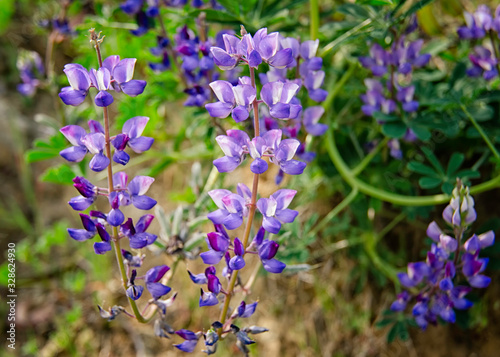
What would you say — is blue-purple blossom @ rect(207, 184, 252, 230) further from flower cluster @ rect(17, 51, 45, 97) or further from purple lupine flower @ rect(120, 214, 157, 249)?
flower cluster @ rect(17, 51, 45, 97)

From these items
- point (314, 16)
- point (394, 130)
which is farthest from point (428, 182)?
point (314, 16)

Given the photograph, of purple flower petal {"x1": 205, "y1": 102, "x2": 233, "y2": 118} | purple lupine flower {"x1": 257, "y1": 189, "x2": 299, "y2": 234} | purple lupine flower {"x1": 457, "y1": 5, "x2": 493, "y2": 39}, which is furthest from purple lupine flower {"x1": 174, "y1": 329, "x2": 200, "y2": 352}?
purple lupine flower {"x1": 457, "y1": 5, "x2": 493, "y2": 39}

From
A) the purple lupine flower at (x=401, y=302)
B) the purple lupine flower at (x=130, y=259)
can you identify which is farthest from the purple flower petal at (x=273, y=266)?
the purple lupine flower at (x=401, y=302)

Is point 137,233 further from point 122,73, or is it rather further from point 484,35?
point 484,35

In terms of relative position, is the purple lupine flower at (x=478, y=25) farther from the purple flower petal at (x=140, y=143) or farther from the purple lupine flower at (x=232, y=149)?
the purple flower petal at (x=140, y=143)

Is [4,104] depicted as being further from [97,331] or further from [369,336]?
[369,336]

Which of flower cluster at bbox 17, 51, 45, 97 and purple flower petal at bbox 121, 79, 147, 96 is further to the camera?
flower cluster at bbox 17, 51, 45, 97

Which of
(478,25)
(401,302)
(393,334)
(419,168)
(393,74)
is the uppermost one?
(478,25)
